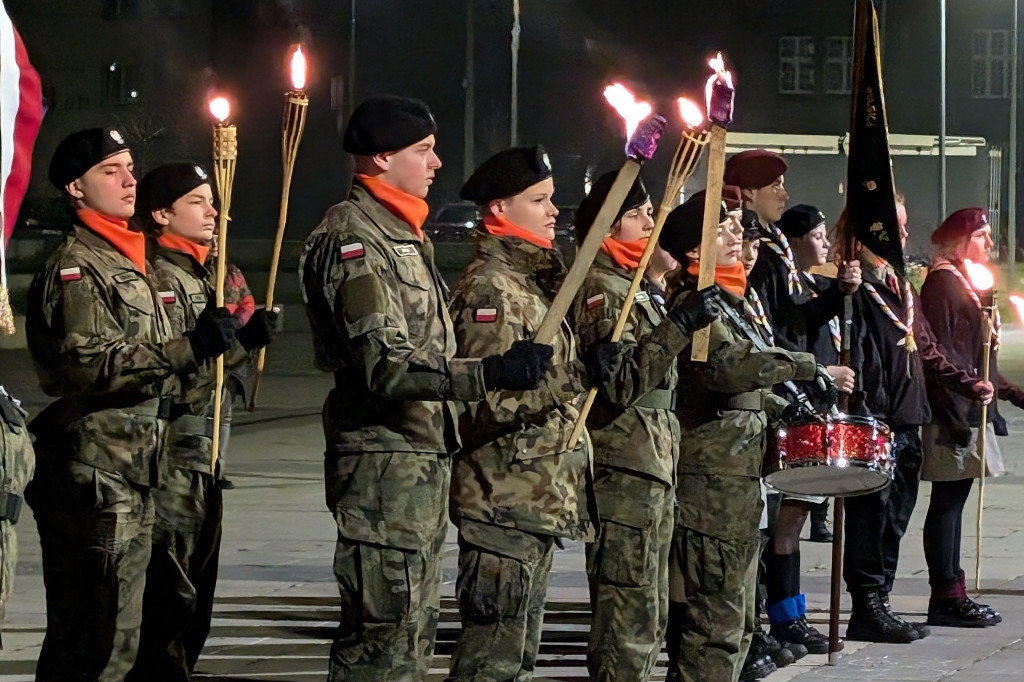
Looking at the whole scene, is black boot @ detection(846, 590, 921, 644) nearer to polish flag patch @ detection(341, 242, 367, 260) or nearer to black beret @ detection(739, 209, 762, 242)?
black beret @ detection(739, 209, 762, 242)

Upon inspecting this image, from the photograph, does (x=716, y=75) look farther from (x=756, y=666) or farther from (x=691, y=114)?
(x=756, y=666)

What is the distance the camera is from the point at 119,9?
46219 millimetres

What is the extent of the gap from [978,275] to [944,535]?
1.28 metres

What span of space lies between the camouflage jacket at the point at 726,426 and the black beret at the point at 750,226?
22.9 inches

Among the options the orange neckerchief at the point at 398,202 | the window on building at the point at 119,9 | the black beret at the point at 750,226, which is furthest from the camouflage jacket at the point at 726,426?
the window on building at the point at 119,9

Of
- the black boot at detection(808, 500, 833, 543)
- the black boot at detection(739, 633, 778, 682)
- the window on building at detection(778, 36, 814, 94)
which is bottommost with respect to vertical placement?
the black boot at detection(739, 633, 778, 682)

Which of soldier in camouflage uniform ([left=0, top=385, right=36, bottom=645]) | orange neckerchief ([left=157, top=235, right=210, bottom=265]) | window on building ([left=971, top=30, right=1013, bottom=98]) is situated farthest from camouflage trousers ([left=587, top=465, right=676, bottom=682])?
window on building ([left=971, top=30, right=1013, bottom=98])

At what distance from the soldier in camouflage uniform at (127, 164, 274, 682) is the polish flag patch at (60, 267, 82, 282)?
2.53 ft

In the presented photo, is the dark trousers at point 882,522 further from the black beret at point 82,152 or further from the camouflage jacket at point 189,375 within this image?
the black beret at point 82,152

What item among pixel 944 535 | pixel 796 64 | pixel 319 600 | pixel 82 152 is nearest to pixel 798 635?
pixel 944 535

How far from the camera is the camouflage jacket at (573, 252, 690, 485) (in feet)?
21.2

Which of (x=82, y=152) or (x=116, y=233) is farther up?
(x=82, y=152)

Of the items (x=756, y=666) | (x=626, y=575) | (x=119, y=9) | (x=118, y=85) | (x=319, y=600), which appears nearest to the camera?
(x=626, y=575)

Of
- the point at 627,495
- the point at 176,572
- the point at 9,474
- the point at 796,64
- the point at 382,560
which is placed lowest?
the point at 176,572
